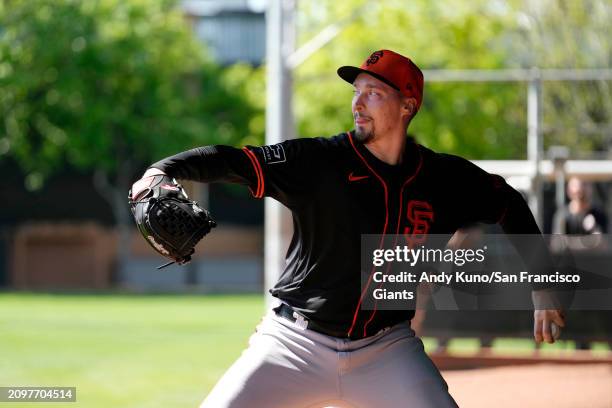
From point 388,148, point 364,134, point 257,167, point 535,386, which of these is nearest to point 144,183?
point 257,167

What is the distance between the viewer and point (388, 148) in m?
4.75

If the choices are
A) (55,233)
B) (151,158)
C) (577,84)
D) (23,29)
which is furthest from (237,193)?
(577,84)

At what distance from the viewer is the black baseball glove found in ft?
13.3

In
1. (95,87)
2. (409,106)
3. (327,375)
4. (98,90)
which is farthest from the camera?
(98,90)

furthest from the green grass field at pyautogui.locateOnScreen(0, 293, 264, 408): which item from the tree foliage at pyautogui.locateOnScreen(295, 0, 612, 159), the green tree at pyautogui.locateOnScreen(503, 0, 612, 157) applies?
the tree foliage at pyautogui.locateOnScreen(295, 0, 612, 159)

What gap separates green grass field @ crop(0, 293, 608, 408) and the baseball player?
4330 millimetres

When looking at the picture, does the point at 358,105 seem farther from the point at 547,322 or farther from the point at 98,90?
the point at 98,90

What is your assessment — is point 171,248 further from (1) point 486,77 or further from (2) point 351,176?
(1) point 486,77

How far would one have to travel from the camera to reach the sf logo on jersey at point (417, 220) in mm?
4629

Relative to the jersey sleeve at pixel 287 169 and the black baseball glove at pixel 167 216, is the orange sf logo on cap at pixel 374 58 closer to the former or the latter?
the jersey sleeve at pixel 287 169

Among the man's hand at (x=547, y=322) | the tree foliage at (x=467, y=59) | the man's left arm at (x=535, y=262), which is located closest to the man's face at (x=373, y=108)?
the man's left arm at (x=535, y=262)

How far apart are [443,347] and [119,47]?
83.5 feet

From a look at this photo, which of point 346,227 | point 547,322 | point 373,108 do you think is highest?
point 373,108

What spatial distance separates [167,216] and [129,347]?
32.1ft
